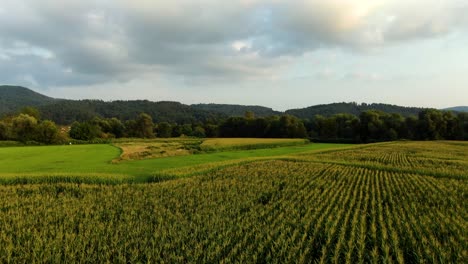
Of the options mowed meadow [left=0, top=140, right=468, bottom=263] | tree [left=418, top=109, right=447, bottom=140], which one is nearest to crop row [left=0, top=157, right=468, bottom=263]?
mowed meadow [left=0, top=140, right=468, bottom=263]

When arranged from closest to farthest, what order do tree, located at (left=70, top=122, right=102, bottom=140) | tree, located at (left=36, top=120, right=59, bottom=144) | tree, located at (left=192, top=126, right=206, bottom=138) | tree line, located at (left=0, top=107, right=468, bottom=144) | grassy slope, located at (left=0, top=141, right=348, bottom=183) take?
grassy slope, located at (left=0, top=141, right=348, bottom=183) < tree, located at (left=36, top=120, right=59, bottom=144) < tree line, located at (left=0, top=107, right=468, bottom=144) < tree, located at (left=70, top=122, right=102, bottom=140) < tree, located at (left=192, top=126, right=206, bottom=138)

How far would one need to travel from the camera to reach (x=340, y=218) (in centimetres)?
1415

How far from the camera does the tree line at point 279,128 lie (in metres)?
83.7

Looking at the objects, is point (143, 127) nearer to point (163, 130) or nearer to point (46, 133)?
point (163, 130)

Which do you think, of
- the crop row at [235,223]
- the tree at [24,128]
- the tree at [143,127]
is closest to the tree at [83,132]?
the tree at [24,128]

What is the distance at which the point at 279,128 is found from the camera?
113875 millimetres

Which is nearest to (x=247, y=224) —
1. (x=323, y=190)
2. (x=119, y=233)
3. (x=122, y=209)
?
(x=119, y=233)

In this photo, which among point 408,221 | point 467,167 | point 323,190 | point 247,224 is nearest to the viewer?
point 247,224

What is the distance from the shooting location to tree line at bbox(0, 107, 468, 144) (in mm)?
83688

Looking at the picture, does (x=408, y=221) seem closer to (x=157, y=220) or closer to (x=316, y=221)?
(x=316, y=221)

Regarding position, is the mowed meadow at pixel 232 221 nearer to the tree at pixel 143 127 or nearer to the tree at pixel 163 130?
the tree at pixel 143 127

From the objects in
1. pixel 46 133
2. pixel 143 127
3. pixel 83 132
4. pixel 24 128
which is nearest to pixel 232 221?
pixel 46 133

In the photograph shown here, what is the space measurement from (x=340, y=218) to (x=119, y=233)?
34.5ft

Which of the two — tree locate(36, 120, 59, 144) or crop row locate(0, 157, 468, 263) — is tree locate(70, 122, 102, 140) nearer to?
tree locate(36, 120, 59, 144)
